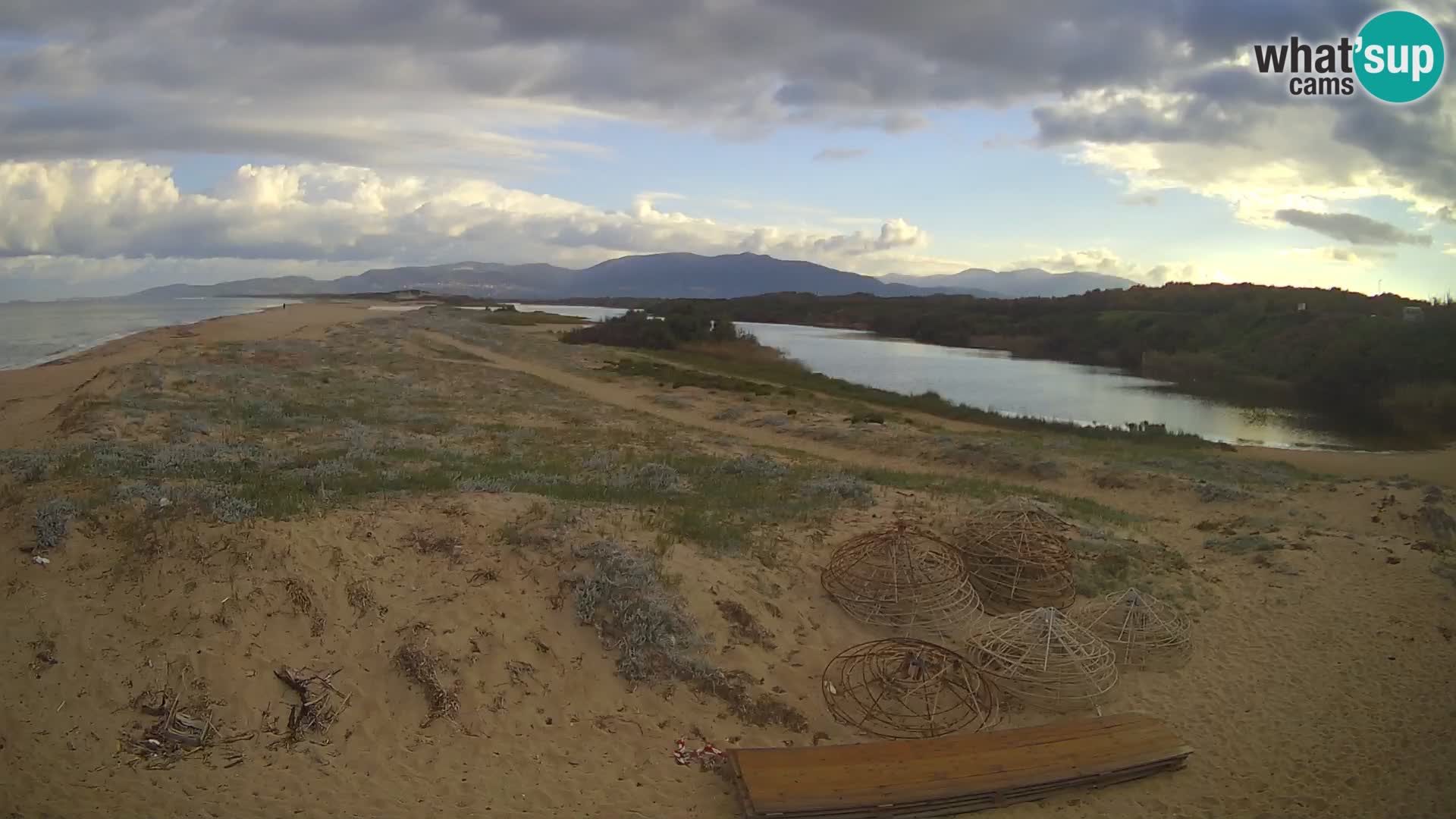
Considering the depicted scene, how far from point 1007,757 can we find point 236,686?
5.96m

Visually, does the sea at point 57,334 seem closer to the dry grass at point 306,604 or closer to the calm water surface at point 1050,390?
the dry grass at point 306,604

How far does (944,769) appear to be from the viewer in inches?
249

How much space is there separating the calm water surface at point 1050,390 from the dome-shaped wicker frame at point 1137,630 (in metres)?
24.5

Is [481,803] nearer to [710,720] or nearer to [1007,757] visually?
[710,720]

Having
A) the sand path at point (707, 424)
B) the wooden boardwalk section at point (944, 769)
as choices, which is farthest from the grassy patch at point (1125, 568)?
the sand path at point (707, 424)

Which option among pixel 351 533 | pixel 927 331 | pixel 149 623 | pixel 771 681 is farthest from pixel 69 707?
pixel 927 331

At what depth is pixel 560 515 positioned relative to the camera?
944cm

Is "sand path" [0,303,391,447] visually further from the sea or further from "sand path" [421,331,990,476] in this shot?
"sand path" [421,331,990,476]

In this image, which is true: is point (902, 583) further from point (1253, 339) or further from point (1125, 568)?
point (1253, 339)

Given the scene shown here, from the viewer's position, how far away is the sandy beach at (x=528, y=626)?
6102mm

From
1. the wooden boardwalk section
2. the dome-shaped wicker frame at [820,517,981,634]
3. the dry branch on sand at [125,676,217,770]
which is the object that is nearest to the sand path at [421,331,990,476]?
the dome-shaped wicker frame at [820,517,981,634]

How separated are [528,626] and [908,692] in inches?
138

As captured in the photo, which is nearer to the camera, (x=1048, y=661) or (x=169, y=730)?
(x=169, y=730)

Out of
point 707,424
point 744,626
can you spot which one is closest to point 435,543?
point 744,626
